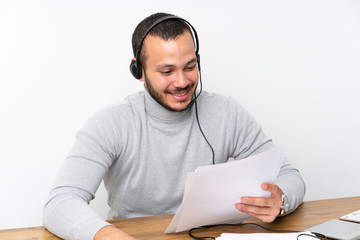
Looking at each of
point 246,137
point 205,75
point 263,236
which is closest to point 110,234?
point 263,236

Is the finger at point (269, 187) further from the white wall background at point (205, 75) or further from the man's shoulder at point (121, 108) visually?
the white wall background at point (205, 75)

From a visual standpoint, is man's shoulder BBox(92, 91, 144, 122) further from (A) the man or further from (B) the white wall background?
(B) the white wall background

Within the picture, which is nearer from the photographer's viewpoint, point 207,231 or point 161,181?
point 207,231

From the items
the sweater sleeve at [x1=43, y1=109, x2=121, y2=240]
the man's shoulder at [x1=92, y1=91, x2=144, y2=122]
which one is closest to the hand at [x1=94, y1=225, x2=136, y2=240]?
the sweater sleeve at [x1=43, y1=109, x2=121, y2=240]

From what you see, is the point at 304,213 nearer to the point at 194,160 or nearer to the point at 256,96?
the point at 194,160

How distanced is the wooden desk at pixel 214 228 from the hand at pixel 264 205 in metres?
0.04

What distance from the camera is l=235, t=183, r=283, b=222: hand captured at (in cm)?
110

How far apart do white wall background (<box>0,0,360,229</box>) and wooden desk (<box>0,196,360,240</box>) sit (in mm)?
908

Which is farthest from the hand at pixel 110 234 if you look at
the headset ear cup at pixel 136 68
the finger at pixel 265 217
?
the headset ear cup at pixel 136 68

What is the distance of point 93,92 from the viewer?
2020mm

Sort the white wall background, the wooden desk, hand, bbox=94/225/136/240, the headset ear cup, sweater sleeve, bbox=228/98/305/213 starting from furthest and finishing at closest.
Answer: the white wall background → sweater sleeve, bbox=228/98/305/213 → the headset ear cup → the wooden desk → hand, bbox=94/225/136/240

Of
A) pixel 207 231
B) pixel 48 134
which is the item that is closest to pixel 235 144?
pixel 207 231

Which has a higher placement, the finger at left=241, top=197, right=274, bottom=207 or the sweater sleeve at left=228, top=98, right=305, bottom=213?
the sweater sleeve at left=228, top=98, right=305, bottom=213

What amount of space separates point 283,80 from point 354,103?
21.0 inches
